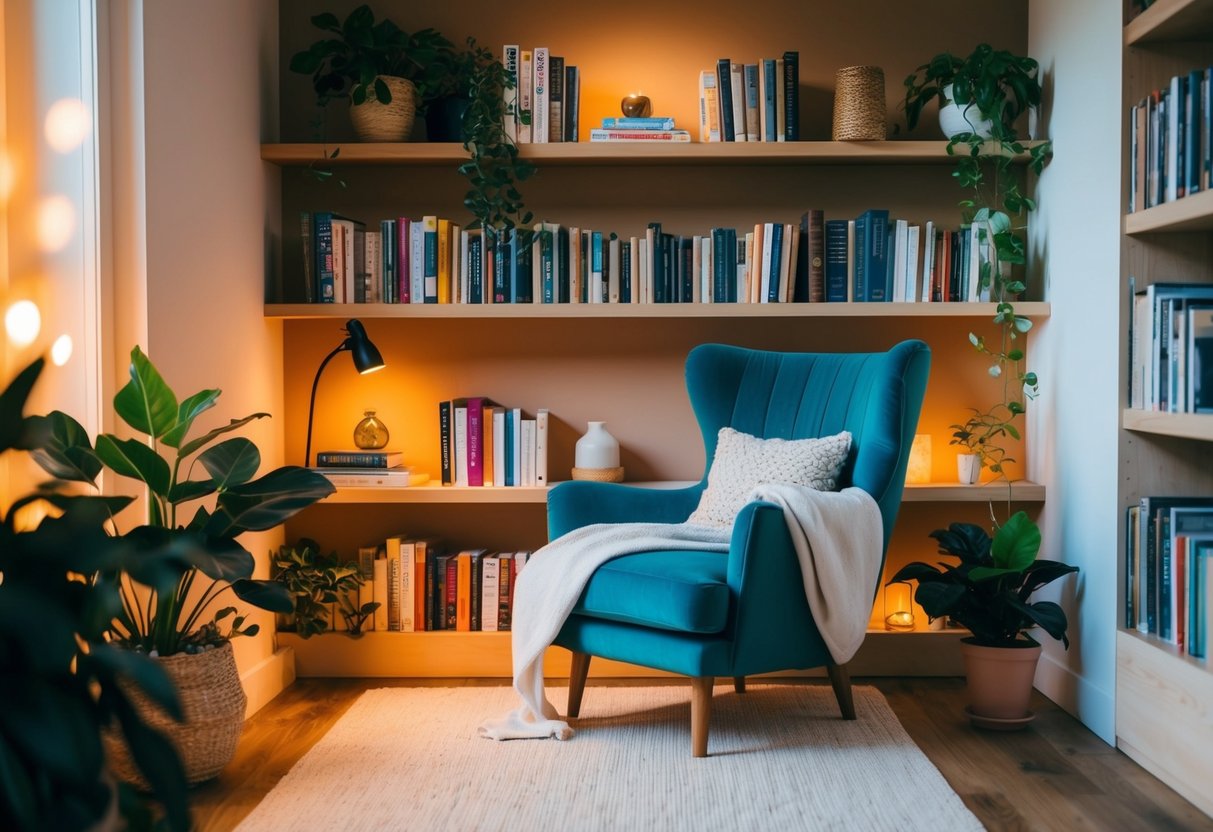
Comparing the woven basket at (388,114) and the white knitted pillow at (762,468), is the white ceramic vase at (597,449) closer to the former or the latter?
the white knitted pillow at (762,468)

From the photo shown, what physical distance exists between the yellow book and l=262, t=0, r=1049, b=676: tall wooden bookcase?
0.18 m

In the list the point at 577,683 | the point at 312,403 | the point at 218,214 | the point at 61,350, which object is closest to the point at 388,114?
the point at 218,214

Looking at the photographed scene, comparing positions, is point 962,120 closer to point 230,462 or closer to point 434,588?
point 434,588

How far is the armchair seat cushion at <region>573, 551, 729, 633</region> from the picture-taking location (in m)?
2.57

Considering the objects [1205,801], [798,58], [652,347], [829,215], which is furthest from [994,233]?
[1205,801]

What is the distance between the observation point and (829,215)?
3.74 meters

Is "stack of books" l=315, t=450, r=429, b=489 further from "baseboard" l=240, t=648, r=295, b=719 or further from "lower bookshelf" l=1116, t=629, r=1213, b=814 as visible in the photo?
"lower bookshelf" l=1116, t=629, r=1213, b=814

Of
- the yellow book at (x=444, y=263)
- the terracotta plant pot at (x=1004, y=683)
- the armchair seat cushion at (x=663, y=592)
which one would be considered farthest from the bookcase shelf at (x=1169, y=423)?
the yellow book at (x=444, y=263)

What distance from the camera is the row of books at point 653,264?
11.4 feet

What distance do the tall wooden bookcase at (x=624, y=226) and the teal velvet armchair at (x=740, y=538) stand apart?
0.40 m

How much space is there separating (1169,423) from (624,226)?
1889mm

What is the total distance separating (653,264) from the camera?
3.51m

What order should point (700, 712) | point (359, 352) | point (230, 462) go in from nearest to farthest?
1. point (230, 462)
2. point (700, 712)
3. point (359, 352)

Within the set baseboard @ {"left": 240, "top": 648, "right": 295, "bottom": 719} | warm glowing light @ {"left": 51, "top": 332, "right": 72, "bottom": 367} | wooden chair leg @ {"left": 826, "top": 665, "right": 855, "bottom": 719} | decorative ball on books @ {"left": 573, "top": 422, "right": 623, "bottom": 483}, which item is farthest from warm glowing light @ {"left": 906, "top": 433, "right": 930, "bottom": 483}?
warm glowing light @ {"left": 51, "top": 332, "right": 72, "bottom": 367}
